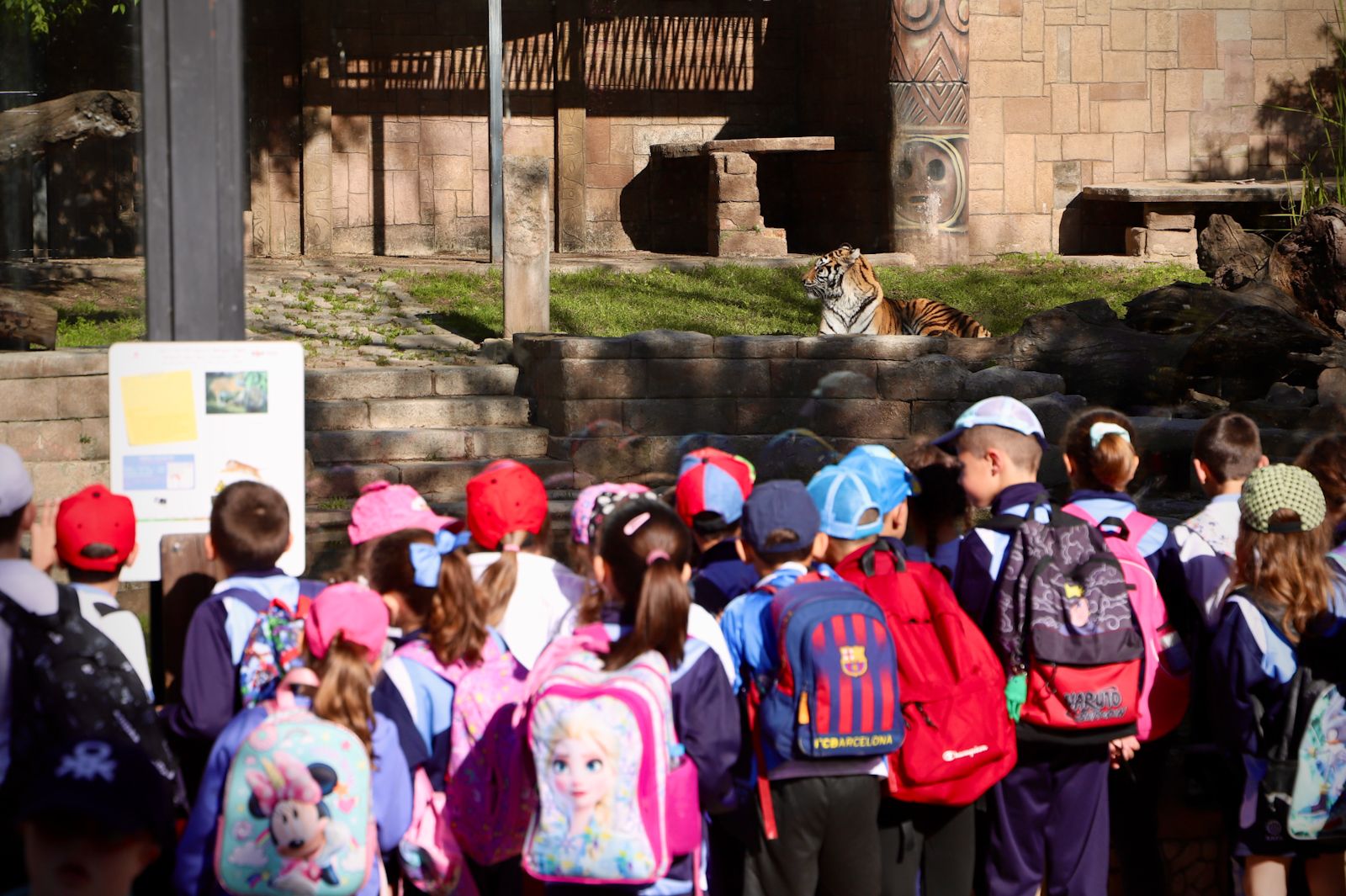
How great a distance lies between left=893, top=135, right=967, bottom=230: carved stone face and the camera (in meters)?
16.0

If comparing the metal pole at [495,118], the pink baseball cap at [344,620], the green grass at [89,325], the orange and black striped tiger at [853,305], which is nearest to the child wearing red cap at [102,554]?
the pink baseball cap at [344,620]

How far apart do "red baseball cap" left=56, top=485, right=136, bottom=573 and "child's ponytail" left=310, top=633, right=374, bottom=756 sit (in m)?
0.83

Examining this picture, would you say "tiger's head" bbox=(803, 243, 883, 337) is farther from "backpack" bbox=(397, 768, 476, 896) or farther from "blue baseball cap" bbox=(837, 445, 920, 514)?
"backpack" bbox=(397, 768, 476, 896)

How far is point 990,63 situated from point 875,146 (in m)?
1.57

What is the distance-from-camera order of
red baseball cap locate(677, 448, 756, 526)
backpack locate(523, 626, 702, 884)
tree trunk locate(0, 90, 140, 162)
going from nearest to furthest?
backpack locate(523, 626, 702, 884) → red baseball cap locate(677, 448, 756, 526) → tree trunk locate(0, 90, 140, 162)

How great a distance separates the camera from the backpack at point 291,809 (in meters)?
3.03

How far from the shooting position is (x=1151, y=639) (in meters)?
4.08

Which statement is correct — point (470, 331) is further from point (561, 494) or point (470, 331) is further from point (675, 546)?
point (675, 546)

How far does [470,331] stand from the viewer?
11992mm

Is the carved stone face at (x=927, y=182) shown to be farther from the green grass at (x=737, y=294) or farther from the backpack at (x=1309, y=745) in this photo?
the backpack at (x=1309, y=745)

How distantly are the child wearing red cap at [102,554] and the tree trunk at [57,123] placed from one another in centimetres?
605

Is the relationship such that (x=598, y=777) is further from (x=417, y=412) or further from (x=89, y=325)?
(x=417, y=412)

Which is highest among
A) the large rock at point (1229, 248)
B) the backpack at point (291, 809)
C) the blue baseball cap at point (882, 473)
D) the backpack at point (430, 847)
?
the large rock at point (1229, 248)

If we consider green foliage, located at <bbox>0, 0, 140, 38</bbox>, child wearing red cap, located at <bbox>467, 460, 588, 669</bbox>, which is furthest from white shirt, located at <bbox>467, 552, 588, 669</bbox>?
green foliage, located at <bbox>0, 0, 140, 38</bbox>
